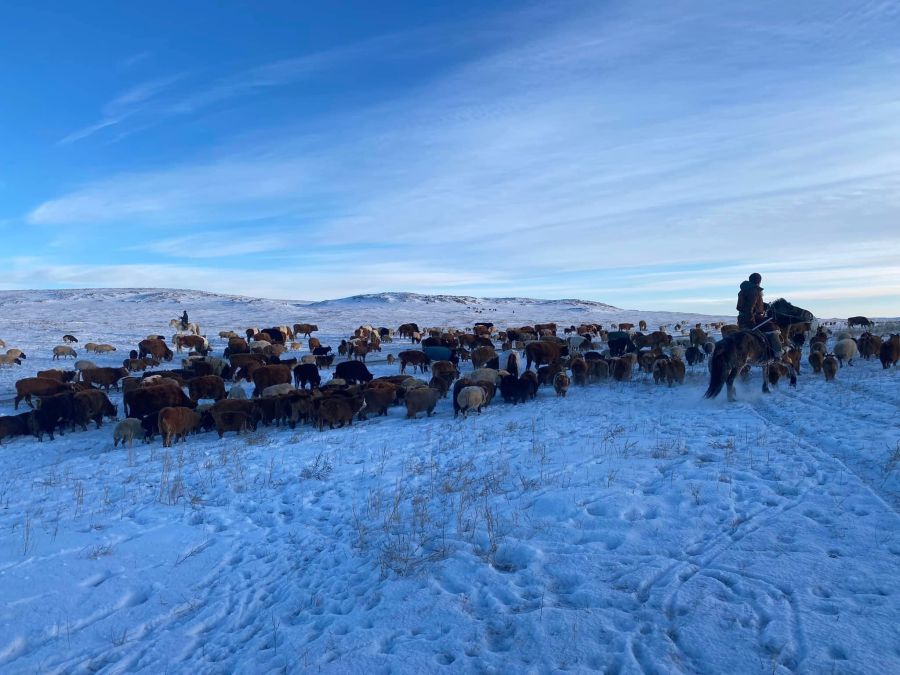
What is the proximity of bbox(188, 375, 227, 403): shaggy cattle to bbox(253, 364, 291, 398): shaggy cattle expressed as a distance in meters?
1.55

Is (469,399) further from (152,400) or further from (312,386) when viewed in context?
(152,400)

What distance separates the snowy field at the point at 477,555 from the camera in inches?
152

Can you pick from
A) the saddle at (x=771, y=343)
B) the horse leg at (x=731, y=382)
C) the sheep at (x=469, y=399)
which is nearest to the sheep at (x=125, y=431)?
the sheep at (x=469, y=399)

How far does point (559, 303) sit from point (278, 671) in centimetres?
9079

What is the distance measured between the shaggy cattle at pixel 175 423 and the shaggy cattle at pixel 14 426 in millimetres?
4336

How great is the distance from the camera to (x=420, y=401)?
14047 millimetres

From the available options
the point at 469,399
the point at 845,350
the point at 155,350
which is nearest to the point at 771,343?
the point at 845,350

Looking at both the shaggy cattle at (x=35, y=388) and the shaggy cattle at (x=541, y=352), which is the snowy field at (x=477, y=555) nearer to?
the shaggy cattle at (x=35, y=388)

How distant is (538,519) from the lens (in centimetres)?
599

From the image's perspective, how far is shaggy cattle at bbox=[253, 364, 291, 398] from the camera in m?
18.8

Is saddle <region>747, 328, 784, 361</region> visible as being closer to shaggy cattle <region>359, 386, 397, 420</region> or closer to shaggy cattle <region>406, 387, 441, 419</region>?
shaggy cattle <region>406, 387, 441, 419</region>

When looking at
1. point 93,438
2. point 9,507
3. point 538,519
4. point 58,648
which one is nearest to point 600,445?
point 538,519

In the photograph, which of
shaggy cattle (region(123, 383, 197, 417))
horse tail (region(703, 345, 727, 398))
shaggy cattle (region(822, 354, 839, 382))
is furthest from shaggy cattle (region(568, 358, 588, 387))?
shaggy cattle (region(123, 383, 197, 417))

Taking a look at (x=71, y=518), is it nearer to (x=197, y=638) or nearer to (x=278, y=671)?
(x=197, y=638)
